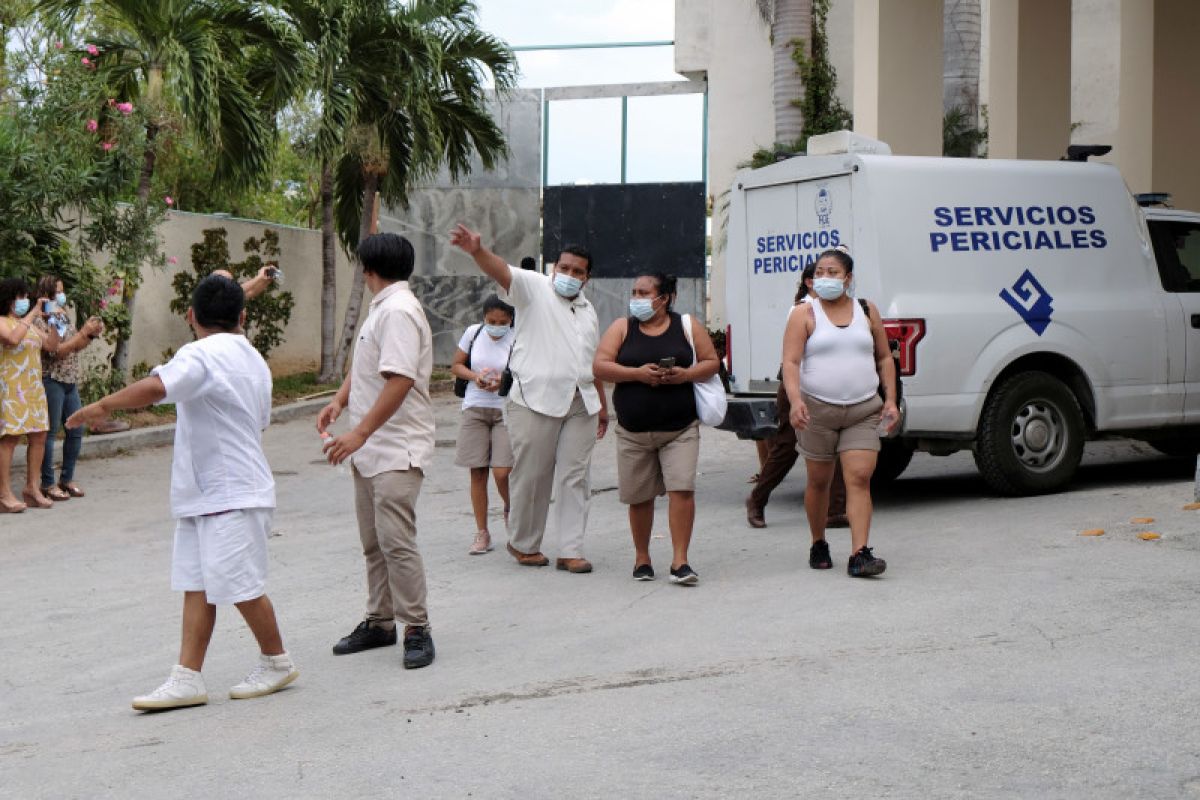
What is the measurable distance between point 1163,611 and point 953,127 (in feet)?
54.2

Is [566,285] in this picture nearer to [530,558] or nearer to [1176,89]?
[530,558]

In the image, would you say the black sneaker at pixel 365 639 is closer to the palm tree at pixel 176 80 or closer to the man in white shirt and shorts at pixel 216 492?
the man in white shirt and shorts at pixel 216 492

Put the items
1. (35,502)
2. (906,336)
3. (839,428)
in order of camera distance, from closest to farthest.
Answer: (839,428)
(906,336)
(35,502)

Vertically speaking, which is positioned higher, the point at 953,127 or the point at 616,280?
the point at 953,127

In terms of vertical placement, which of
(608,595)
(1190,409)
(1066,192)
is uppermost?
(1066,192)

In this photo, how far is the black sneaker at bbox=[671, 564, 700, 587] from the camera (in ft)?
27.6

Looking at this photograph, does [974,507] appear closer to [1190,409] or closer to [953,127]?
[1190,409]

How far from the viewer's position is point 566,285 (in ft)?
29.3

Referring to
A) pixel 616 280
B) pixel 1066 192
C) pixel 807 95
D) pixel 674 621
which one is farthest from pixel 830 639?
pixel 616 280

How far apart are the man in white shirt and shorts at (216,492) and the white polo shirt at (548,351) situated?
286 cm

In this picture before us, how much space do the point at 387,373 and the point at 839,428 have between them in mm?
2915

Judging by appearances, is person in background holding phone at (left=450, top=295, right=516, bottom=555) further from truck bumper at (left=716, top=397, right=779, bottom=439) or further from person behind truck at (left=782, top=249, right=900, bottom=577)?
person behind truck at (left=782, top=249, right=900, bottom=577)

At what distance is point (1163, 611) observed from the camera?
7.23 metres

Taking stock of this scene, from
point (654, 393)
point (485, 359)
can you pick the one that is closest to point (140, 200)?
point (485, 359)
